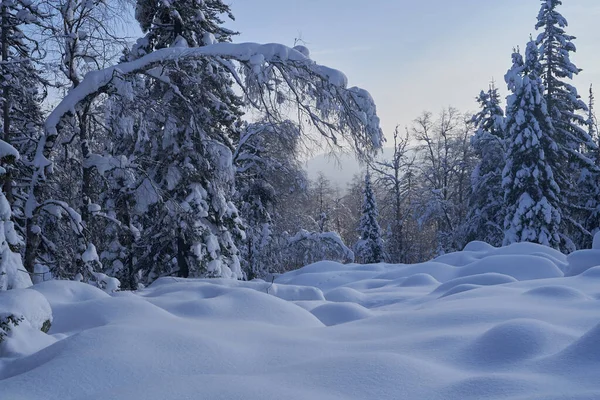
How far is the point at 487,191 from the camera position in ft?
75.2

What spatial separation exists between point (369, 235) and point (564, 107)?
526 inches

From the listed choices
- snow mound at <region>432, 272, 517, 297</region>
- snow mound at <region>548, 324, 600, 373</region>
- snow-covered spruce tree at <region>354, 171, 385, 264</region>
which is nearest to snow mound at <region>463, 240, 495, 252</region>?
snow mound at <region>432, 272, 517, 297</region>

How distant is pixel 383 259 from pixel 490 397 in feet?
89.9

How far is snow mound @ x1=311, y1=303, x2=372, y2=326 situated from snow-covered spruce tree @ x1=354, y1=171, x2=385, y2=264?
77.9ft

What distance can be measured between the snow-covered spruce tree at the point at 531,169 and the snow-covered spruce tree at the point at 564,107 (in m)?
0.94

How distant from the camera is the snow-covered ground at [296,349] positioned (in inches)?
91.2

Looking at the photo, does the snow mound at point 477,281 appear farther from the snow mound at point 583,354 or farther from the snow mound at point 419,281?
the snow mound at point 583,354

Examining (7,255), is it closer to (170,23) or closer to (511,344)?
(511,344)

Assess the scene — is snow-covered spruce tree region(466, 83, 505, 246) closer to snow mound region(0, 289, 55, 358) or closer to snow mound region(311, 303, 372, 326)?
snow mound region(311, 303, 372, 326)

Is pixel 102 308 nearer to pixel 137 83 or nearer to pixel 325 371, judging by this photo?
pixel 325 371

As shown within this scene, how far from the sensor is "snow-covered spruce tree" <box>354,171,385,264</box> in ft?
94.3

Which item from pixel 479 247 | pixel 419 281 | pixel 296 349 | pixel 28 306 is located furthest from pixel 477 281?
pixel 28 306

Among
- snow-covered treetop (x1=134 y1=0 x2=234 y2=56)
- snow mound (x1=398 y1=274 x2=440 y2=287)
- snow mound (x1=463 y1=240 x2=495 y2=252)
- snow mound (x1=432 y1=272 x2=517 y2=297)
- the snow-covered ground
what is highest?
snow-covered treetop (x1=134 y1=0 x2=234 y2=56)

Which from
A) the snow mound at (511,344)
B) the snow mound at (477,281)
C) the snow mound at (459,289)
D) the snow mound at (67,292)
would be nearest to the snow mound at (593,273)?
the snow mound at (477,281)
